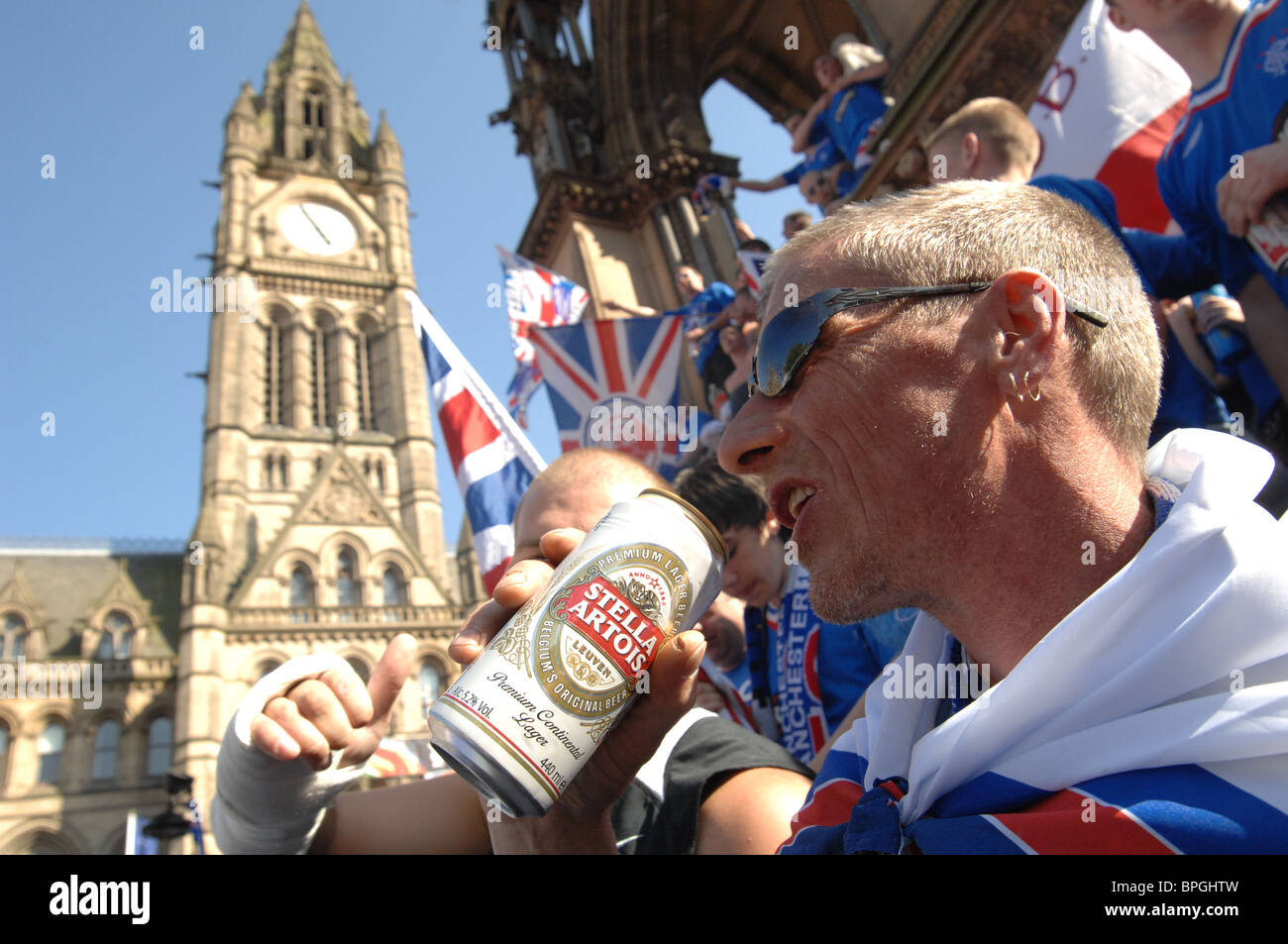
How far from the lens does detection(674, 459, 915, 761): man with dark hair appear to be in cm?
266

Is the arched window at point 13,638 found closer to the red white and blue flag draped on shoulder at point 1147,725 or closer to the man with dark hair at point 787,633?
the man with dark hair at point 787,633

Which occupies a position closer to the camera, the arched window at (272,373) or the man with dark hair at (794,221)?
the man with dark hair at (794,221)

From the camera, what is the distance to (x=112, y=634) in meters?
41.1

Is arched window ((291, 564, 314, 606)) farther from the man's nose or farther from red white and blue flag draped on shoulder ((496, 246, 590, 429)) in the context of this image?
the man's nose

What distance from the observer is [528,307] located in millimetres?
9055

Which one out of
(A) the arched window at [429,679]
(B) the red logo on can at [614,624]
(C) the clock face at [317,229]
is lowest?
(B) the red logo on can at [614,624]

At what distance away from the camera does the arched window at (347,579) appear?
40719 mm

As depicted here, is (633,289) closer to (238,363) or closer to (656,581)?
(656,581)

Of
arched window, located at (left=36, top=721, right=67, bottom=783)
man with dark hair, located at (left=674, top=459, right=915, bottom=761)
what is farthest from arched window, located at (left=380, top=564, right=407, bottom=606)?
man with dark hair, located at (left=674, top=459, right=915, bottom=761)

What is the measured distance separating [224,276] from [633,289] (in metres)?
43.3

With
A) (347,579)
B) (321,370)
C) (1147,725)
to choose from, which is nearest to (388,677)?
(1147,725)

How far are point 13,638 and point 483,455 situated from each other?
45.3 metres

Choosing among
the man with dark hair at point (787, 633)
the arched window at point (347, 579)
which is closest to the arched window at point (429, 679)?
the arched window at point (347, 579)

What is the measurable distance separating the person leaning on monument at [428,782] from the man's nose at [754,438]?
0.31 m
